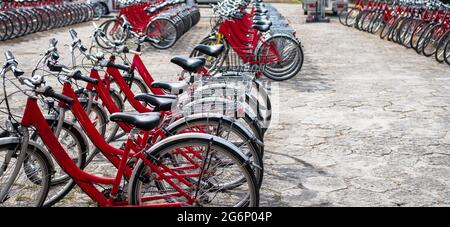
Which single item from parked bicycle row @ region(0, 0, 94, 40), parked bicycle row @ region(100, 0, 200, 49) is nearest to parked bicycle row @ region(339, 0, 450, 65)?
parked bicycle row @ region(100, 0, 200, 49)

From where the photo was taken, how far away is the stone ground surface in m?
4.19

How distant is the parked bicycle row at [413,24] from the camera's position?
33.4 feet

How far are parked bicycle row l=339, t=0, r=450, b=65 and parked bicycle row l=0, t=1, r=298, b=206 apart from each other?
276 inches

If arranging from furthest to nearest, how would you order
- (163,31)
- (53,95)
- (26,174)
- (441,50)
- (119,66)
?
(163,31), (441,50), (119,66), (26,174), (53,95)

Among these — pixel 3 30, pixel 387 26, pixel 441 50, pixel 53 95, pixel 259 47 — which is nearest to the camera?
pixel 53 95

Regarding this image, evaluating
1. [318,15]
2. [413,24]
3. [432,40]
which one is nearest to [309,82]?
[432,40]

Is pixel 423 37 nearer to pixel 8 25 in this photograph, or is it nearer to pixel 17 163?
pixel 17 163

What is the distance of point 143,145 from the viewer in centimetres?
328

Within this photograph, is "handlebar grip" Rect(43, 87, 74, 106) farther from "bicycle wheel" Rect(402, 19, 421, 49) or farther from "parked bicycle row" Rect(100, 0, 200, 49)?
"bicycle wheel" Rect(402, 19, 421, 49)

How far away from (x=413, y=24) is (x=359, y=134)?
6.94 metres

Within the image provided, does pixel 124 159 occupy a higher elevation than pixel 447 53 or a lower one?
higher
